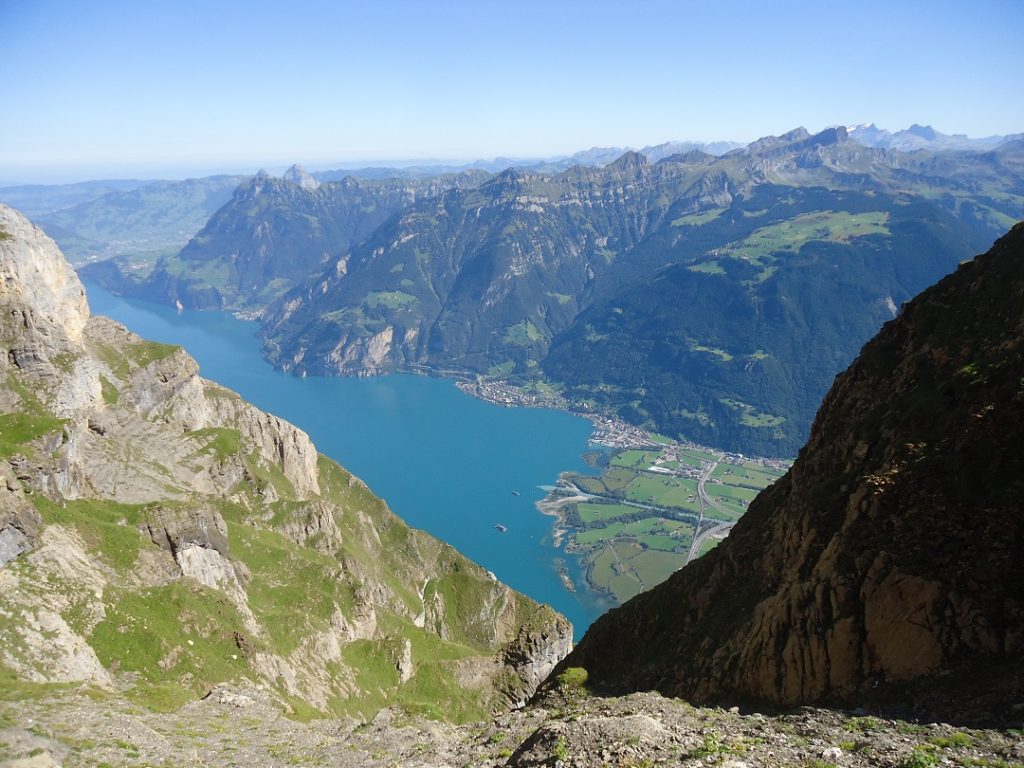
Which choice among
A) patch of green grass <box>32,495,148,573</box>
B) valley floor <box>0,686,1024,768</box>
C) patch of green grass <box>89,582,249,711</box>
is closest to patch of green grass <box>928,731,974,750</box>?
valley floor <box>0,686,1024,768</box>

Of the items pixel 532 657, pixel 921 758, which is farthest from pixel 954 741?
pixel 532 657

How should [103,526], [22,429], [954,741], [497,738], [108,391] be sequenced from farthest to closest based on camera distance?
[108,391] < [22,429] < [103,526] < [497,738] < [954,741]

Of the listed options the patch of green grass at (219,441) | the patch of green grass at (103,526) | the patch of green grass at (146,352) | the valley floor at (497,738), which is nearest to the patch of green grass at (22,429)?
the patch of green grass at (103,526)

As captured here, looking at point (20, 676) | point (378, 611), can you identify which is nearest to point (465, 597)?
point (378, 611)

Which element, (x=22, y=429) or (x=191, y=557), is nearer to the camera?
(x=191, y=557)

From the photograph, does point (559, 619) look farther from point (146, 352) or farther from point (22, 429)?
point (146, 352)

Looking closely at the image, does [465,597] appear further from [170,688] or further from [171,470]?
[170,688]
